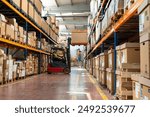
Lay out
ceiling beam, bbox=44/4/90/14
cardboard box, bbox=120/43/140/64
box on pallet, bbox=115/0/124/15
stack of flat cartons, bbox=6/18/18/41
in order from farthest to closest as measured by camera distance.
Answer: ceiling beam, bbox=44/4/90/14
stack of flat cartons, bbox=6/18/18/41
box on pallet, bbox=115/0/124/15
cardboard box, bbox=120/43/140/64

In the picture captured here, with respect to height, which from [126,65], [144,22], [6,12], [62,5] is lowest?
[126,65]

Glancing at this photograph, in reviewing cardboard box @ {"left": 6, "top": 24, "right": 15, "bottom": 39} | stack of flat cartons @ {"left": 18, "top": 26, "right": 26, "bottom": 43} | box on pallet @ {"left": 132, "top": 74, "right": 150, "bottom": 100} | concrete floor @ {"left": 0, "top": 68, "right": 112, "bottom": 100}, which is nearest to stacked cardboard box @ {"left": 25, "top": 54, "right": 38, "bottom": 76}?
stack of flat cartons @ {"left": 18, "top": 26, "right": 26, "bottom": 43}

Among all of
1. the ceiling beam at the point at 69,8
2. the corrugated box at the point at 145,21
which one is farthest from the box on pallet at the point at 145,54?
the ceiling beam at the point at 69,8

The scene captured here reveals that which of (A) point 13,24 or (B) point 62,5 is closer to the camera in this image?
(A) point 13,24

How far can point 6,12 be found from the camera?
1034cm

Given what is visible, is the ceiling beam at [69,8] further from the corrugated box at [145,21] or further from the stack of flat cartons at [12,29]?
the corrugated box at [145,21]

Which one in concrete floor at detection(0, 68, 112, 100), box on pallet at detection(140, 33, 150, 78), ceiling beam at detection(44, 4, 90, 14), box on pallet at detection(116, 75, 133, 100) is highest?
ceiling beam at detection(44, 4, 90, 14)

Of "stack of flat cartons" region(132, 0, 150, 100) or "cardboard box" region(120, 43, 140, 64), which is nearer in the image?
"stack of flat cartons" region(132, 0, 150, 100)

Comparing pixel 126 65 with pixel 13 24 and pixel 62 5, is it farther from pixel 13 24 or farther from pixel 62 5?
pixel 62 5

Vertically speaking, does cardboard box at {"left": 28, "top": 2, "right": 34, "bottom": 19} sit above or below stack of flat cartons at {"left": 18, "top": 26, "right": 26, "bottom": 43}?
above

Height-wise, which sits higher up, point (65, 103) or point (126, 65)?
point (126, 65)

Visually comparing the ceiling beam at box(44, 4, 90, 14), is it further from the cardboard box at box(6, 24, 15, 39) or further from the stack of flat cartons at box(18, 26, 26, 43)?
the cardboard box at box(6, 24, 15, 39)

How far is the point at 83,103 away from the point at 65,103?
241 millimetres

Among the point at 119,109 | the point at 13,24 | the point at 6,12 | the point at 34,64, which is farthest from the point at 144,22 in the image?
the point at 34,64
